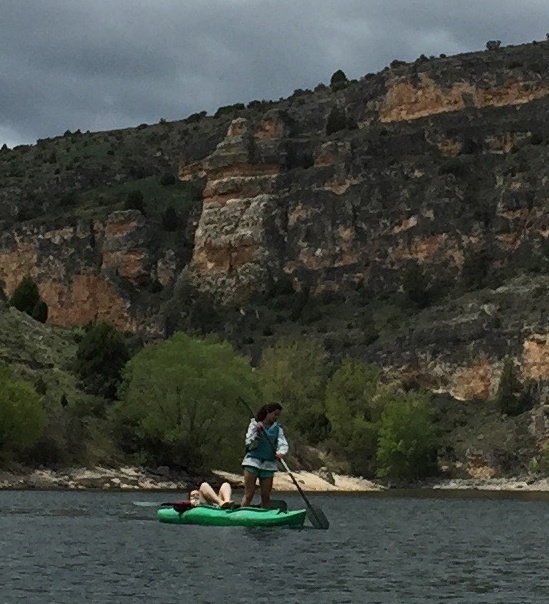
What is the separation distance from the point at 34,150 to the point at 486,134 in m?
65.1

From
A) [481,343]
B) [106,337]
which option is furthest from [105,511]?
[481,343]

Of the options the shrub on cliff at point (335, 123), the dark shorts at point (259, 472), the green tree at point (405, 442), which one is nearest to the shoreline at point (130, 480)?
the green tree at point (405, 442)

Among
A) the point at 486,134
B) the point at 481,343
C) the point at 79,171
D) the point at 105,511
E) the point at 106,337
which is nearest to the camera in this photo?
the point at 105,511

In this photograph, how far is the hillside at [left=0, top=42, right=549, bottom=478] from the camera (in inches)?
5217

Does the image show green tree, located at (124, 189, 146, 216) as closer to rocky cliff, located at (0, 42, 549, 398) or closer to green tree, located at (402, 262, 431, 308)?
rocky cliff, located at (0, 42, 549, 398)

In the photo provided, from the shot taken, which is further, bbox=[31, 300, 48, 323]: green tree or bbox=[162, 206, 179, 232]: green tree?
bbox=[162, 206, 179, 232]: green tree

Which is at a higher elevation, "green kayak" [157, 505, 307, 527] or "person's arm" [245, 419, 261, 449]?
"person's arm" [245, 419, 261, 449]

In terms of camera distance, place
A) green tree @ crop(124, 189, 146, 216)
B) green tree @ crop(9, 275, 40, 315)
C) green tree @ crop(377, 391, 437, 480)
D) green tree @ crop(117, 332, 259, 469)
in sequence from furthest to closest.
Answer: green tree @ crop(124, 189, 146, 216) → green tree @ crop(9, 275, 40, 315) → green tree @ crop(377, 391, 437, 480) → green tree @ crop(117, 332, 259, 469)

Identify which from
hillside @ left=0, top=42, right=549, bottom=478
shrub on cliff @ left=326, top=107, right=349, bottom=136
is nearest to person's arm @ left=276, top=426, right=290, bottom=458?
hillside @ left=0, top=42, right=549, bottom=478

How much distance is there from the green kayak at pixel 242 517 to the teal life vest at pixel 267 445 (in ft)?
4.26

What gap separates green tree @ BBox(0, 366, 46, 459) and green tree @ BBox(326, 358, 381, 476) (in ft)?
124

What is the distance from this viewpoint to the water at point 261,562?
81.4 ft

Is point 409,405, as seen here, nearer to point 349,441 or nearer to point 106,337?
point 349,441

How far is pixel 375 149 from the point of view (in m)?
156
